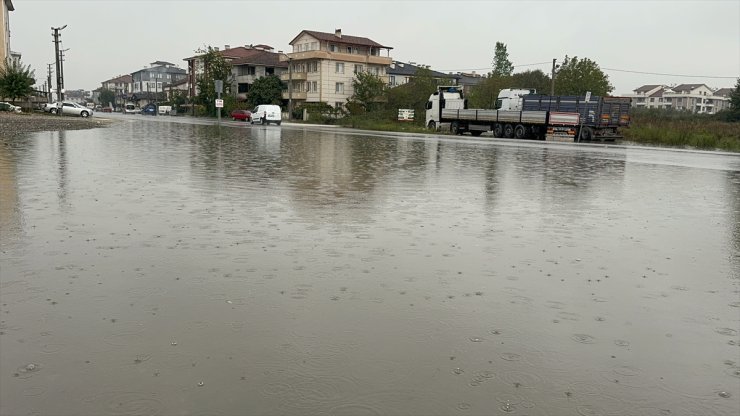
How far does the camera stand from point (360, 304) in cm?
527

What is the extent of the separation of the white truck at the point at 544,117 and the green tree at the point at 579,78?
92.0 ft

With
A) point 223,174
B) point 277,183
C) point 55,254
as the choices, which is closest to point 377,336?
point 55,254

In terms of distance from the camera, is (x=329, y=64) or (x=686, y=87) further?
(x=686, y=87)

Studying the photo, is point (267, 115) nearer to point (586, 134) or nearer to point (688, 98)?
point (586, 134)

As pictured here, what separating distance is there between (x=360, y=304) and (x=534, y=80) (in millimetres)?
81108

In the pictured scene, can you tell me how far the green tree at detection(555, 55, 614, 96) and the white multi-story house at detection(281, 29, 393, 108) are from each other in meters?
27.5

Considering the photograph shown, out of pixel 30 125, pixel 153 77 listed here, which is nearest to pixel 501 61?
pixel 30 125

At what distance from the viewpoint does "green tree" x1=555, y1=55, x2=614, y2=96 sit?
2680 inches

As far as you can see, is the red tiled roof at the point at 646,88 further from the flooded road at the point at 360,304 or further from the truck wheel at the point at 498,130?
the flooded road at the point at 360,304

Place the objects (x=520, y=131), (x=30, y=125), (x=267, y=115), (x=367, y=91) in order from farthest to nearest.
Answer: (x=367, y=91) < (x=267, y=115) < (x=520, y=131) < (x=30, y=125)

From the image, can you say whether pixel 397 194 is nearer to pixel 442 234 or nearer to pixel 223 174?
pixel 442 234

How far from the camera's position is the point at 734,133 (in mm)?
40094

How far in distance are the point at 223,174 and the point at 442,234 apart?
25.4 ft

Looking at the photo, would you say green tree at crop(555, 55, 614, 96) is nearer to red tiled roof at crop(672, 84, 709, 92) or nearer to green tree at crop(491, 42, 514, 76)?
green tree at crop(491, 42, 514, 76)
